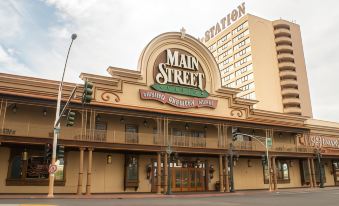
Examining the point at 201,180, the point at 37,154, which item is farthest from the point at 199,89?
the point at 37,154

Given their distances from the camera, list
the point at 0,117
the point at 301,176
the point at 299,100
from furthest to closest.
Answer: the point at 299,100, the point at 301,176, the point at 0,117

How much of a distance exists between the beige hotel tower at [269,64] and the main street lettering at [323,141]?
3368 cm

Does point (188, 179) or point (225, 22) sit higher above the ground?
point (225, 22)

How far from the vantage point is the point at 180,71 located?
3372cm

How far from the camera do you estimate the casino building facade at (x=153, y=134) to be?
83.4 feet

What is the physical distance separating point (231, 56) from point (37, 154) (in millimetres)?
73581

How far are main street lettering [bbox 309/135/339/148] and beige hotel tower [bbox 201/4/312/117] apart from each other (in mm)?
33683

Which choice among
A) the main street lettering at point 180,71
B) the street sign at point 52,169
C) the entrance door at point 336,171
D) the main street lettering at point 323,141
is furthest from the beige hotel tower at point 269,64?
the street sign at point 52,169

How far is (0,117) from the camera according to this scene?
25.0 m

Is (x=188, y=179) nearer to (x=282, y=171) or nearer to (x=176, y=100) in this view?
(x=176, y=100)

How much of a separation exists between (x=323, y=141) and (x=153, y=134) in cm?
2653

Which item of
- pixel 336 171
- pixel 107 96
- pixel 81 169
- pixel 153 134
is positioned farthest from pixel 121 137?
pixel 336 171

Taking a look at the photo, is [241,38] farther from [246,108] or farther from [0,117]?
[0,117]

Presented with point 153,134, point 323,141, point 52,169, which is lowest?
point 52,169
